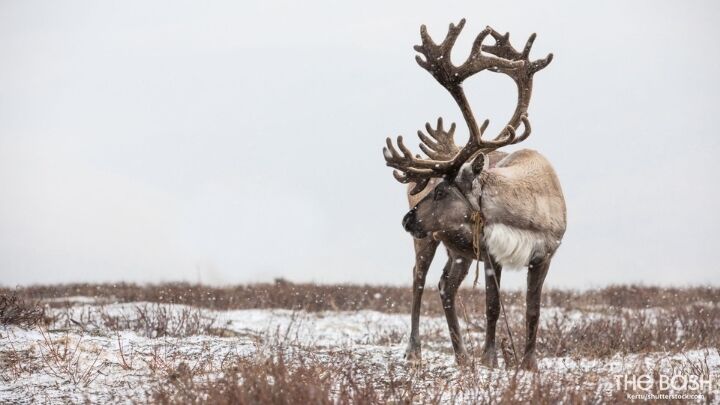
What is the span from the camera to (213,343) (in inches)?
228

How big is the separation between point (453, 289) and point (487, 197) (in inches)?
54.0

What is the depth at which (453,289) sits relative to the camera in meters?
6.38

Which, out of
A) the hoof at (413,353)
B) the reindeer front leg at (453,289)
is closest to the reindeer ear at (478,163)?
the reindeer front leg at (453,289)

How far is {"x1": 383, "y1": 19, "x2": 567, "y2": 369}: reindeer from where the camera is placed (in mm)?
5250

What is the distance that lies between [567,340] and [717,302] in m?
5.83

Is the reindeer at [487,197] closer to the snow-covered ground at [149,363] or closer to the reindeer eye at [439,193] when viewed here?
the reindeer eye at [439,193]

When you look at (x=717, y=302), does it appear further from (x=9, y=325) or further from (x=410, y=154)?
(x=9, y=325)

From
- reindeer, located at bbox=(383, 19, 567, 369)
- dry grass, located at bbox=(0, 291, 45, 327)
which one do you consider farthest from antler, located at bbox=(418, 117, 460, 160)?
dry grass, located at bbox=(0, 291, 45, 327)

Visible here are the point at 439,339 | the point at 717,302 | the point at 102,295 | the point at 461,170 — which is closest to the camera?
the point at 461,170

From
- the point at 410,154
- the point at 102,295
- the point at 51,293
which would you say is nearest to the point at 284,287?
the point at 102,295

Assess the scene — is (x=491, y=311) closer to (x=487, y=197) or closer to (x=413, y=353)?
(x=413, y=353)

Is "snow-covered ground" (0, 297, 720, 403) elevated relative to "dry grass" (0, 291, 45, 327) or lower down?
lower down

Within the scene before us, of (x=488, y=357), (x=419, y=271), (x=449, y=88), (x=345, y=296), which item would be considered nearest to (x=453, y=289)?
(x=419, y=271)

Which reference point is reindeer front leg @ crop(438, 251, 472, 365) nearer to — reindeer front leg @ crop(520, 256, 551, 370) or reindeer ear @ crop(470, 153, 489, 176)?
reindeer front leg @ crop(520, 256, 551, 370)
